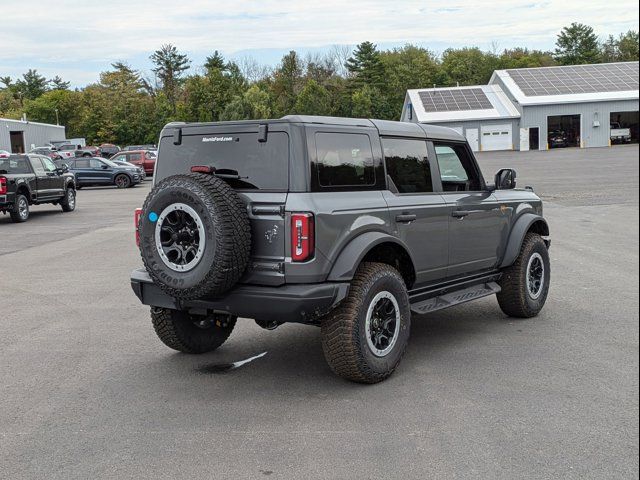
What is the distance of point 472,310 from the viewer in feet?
25.2

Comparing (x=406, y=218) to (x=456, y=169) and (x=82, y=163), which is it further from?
(x=82, y=163)

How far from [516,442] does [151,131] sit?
268ft

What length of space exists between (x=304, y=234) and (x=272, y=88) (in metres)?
89.6

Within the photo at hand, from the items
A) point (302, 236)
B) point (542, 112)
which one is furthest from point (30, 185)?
point (542, 112)

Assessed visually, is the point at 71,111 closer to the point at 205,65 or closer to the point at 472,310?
the point at 205,65

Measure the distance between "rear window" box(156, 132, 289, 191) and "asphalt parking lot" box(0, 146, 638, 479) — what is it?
1.60 meters

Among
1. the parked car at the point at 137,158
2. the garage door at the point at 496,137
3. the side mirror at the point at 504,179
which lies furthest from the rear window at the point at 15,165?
the garage door at the point at 496,137

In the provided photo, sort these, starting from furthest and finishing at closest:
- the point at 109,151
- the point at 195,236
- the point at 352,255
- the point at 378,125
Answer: the point at 109,151 < the point at 378,125 < the point at 352,255 < the point at 195,236

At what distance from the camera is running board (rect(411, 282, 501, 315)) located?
5.83 meters

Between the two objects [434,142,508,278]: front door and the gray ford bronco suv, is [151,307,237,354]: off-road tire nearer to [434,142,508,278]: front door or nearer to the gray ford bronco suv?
the gray ford bronco suv

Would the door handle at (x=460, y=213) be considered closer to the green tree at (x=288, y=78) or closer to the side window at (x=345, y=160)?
the side window at (x=345, y=160)

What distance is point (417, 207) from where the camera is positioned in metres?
5.78

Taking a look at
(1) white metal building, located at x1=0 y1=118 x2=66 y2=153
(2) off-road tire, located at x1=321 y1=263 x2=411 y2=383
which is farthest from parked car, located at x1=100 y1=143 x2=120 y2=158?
(2) off-road tire, located at x1=321 y1=263 x2=411 y2=383

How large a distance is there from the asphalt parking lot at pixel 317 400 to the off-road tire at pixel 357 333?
153 mm
